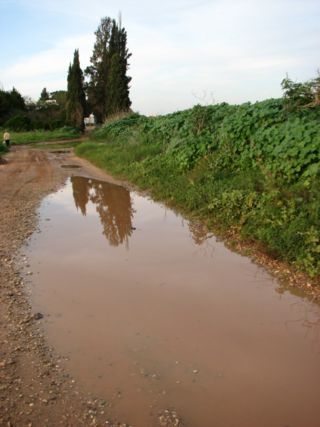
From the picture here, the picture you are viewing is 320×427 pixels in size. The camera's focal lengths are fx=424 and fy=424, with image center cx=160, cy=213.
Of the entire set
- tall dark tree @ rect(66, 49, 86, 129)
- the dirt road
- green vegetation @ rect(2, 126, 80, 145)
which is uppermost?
tall dark tree @ rect(66, 49, 86, 129)

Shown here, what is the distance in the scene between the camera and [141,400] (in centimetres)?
342

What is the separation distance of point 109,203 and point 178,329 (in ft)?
22.5

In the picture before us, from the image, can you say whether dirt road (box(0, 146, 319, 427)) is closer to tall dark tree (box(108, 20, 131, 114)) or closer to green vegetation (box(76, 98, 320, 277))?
green vegetation (box(76, 98, 320, 277))

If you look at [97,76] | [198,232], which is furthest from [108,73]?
[198,232]

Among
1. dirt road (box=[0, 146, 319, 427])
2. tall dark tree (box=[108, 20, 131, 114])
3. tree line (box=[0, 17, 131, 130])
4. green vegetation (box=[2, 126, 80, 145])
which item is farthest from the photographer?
tree line (box=[0, 17, 131, 130])

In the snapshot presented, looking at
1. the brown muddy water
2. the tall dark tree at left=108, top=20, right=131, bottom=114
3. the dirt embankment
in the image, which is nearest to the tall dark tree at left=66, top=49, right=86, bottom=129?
the tall dark tree at left=108, top=20, right=131, bottom=114

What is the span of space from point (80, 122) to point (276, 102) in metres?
33.4

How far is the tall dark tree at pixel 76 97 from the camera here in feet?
135

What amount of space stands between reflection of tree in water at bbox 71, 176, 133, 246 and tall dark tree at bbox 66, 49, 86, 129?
27773 millimetres

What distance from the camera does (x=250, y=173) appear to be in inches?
372

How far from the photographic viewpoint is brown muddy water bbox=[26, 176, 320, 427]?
3428mm

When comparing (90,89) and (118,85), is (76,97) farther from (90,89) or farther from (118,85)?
(118,85)

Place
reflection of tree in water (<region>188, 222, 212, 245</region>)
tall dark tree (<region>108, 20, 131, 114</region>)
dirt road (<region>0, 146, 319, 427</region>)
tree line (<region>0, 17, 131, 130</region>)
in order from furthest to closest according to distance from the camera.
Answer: tree line (<region>0, 17, 131, 130</region>) < tall dark tree (<region>108, 20, 131, 114</region>) < reflection of tree in water (<region>188, 222, 212, 245</region>) < dirt road (<region>0, 146, 319, 427</region>)

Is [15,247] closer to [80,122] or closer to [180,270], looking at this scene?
[180,270]
